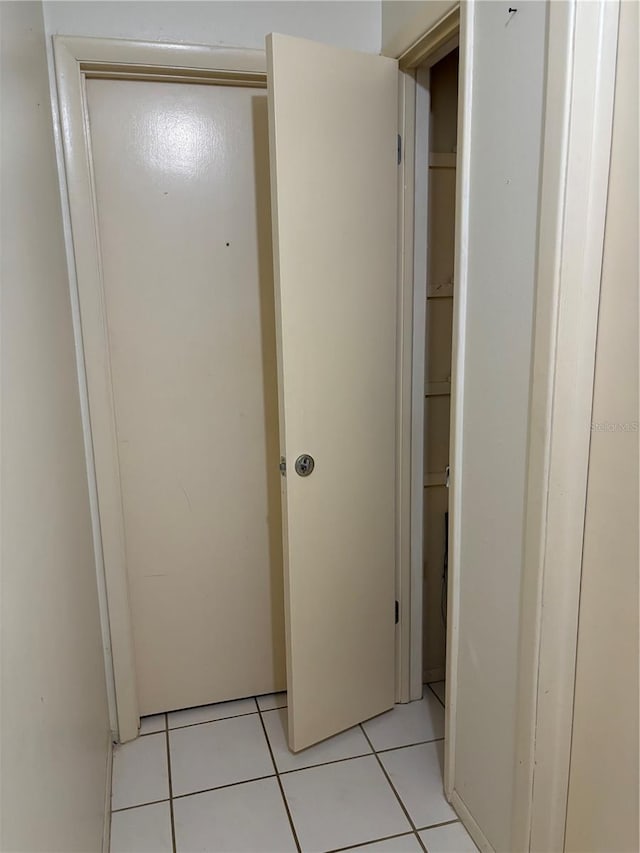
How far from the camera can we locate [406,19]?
1732 mm

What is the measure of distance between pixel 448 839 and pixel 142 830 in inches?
31.8

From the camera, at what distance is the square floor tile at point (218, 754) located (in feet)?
6.26

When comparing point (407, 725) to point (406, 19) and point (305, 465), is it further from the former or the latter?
point (406, 19)

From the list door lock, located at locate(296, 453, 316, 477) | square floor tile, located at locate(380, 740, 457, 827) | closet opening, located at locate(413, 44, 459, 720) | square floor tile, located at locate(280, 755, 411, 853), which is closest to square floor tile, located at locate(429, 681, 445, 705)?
closet opening, located at locate(413, 44, 459, 720)

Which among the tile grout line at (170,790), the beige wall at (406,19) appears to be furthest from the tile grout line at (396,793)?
the beige wall at (406,19)

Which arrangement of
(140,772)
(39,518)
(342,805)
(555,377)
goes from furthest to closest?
(140,772)
(342,805)
(555,377)
(39,518)

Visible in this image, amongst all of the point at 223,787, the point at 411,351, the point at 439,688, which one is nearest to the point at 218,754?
the point at 223,787

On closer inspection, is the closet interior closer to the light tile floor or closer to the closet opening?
the closet opening

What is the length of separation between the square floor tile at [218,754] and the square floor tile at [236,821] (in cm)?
4

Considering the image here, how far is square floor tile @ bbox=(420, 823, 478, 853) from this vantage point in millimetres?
1653

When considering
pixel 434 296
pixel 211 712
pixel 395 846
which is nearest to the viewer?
pixel 395 846

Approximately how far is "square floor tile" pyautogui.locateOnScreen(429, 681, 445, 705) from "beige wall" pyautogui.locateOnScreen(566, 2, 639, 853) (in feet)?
2.90

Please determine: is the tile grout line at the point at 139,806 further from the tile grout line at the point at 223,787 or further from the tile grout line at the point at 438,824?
the tile grout line at the point at 438,824

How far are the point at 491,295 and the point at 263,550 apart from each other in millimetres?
1188
